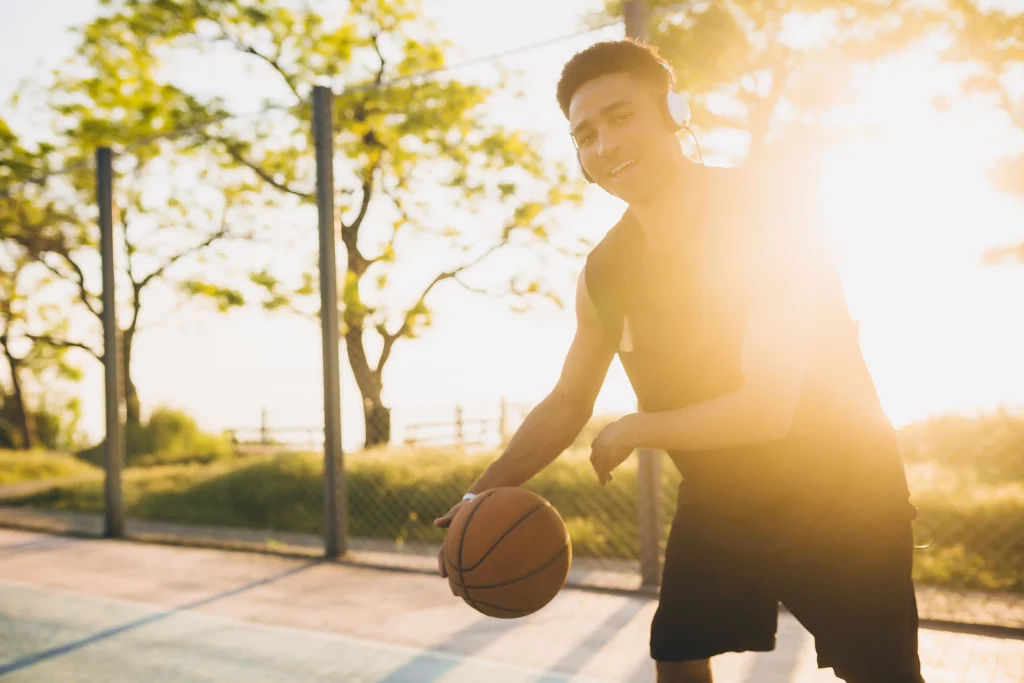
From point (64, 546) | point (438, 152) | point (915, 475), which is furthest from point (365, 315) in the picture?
point (915, 475)

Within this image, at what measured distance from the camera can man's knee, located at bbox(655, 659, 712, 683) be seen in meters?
2.21

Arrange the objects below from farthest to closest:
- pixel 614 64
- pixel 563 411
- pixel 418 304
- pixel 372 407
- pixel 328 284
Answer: pixel 418 304 → pixel 372 407 → pixel 328 284 → pixel 563 411 → pixel 614 64

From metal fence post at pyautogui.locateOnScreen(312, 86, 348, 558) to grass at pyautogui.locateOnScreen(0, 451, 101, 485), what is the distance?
36.8ft

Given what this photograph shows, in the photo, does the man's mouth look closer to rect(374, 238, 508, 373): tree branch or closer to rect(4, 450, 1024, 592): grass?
rect(4, 450, 1024, 592): grass

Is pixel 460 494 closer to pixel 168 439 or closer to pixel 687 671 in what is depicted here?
pixel 687 671

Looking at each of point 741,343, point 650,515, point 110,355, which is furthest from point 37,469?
point 741,343

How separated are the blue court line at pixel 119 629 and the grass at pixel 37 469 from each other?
11304 millimetres

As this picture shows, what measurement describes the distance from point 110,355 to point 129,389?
50.6ft

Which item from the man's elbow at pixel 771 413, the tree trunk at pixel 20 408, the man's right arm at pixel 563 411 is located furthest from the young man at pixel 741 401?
the tree trunk at pixel 20 408

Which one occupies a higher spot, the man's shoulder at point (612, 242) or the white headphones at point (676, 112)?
the white headphones at point (676, 112)

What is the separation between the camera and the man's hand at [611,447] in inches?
77.3

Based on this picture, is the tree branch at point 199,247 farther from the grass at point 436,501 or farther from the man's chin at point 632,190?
the man's chin at point 632,190

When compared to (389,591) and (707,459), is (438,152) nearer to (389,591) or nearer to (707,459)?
(389,591)

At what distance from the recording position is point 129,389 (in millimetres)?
22141
